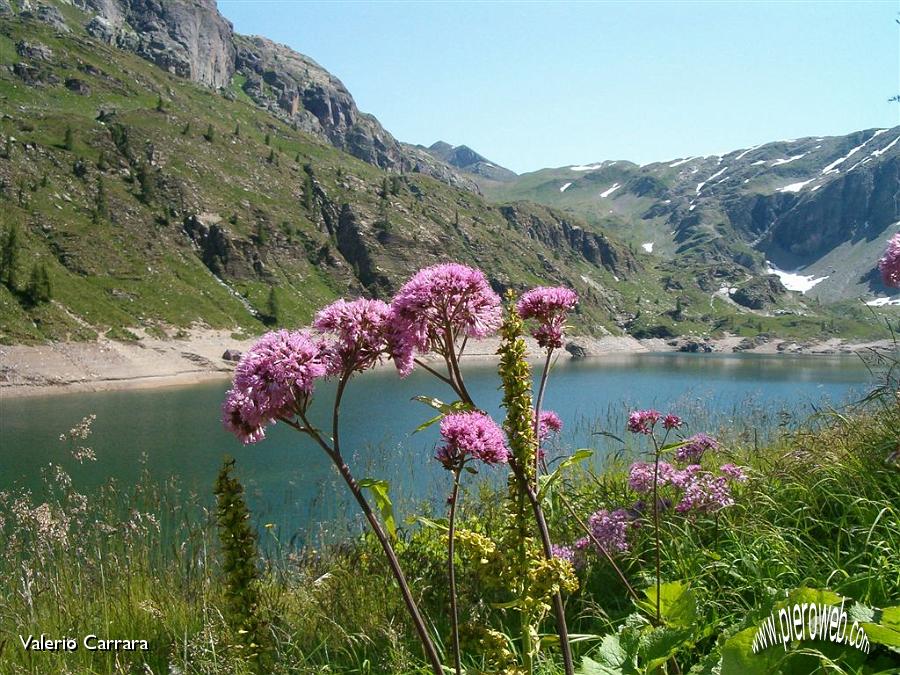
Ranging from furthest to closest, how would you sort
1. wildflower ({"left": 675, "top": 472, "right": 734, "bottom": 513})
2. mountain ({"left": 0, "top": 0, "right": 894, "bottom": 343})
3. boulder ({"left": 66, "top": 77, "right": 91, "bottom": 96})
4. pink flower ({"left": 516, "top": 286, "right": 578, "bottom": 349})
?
boulder ({"left": 66, "top": 77, "right": 91, "bottom": 96}) < mountain ({"left": 0, "top": 0, "right": 894, "bottom": 343}) < wildflower ({"left": 675, "top": 472, "right": 734, "bottom": 513}) < pink flower ({"left": 516, "top": 286, "right": 578, "bottom": 349})

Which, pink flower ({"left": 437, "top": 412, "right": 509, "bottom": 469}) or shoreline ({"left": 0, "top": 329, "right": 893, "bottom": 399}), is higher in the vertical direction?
pink flower ({"left": 437, "top": 412, "right": 509, "bottom": 469})

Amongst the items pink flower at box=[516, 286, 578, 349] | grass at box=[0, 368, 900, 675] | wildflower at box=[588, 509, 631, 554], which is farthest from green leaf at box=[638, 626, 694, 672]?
wildflower at box=[588, 509, 631, 554]

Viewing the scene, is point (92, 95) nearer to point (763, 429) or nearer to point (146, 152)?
point (146, 152)

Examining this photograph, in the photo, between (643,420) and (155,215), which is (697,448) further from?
(155,215)

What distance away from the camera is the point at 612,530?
506cm

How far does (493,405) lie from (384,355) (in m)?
45.5

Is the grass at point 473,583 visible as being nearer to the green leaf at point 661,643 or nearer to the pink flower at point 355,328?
the green leaf at point 661,643

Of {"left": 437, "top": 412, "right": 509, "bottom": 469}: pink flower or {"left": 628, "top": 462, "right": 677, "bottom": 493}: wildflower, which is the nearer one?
{"left": 437, "top": 412, "right": 509, "bottom": 469}: pink flower

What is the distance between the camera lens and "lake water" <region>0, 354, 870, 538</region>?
14594mm

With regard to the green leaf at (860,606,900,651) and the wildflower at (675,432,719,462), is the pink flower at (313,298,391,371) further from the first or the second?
the wildflower at (675,432,719,462)

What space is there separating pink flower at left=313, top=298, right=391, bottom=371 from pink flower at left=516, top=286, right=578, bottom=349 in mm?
823

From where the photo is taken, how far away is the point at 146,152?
454 ft

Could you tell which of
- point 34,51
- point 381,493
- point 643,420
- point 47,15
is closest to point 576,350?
point 643,420

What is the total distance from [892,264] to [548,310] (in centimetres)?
362
